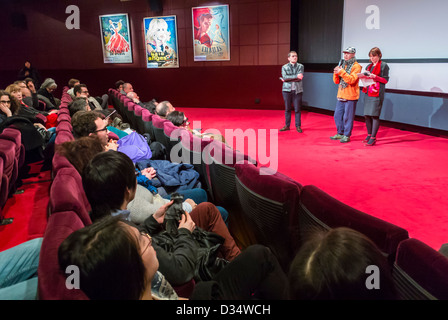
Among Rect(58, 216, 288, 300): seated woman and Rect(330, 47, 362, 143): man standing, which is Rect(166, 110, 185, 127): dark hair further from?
Rect(58, 216, 288, 300): seated woman

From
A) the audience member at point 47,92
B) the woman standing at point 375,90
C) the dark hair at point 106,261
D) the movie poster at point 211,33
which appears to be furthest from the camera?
the movie poster at point 211,33

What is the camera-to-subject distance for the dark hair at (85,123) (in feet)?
8.57

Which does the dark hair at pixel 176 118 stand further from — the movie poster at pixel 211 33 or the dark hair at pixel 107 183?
the movie poster at pixel 211 33

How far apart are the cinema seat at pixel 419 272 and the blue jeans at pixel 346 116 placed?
4241mm

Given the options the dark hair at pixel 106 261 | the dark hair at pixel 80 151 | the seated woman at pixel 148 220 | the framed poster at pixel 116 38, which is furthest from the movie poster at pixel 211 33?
the dark hair at pixel 106 261

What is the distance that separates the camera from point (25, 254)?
154 cm

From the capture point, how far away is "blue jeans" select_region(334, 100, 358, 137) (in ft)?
16.0

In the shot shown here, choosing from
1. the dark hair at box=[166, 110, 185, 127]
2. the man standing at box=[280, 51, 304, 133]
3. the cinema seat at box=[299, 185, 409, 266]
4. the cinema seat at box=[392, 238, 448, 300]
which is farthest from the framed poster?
the cinema seat at box=[392, 238, 448, 300]

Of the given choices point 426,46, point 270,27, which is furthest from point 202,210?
point 270,27

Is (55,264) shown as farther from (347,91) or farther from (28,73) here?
(28,73)

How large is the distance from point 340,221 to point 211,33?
8.43 meters

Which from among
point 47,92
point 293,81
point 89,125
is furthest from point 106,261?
point 47,92
